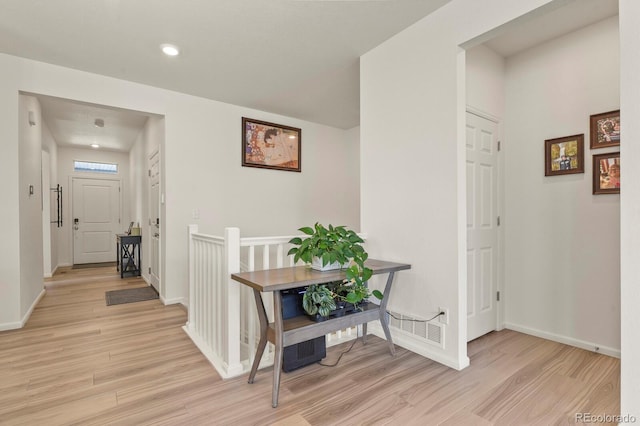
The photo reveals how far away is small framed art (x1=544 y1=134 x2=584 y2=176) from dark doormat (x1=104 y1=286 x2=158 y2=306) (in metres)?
4.45

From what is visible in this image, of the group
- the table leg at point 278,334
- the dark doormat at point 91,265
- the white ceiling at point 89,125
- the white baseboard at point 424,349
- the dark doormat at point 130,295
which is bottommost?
the dark doormat at point 91,265

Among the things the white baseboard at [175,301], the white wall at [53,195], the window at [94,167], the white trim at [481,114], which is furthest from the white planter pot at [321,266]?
the window at [94,167]

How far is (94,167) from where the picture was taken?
269 inches

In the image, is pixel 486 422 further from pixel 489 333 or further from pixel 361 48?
pixel 361 48

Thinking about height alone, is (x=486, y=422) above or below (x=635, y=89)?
below

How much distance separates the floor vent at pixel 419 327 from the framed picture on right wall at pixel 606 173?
1.58 m

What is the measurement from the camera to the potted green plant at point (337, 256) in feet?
6.56

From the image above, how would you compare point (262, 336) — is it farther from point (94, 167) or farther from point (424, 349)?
point (94, 167)

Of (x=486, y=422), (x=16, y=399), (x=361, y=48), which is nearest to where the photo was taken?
(x=486, y=422)

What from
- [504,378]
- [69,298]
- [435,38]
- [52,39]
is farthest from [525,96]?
[69,298]

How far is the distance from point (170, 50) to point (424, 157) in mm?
2313

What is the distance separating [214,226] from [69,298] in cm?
196

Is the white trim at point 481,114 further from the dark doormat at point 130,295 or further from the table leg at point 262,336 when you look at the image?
the dark doormat at point 130,295

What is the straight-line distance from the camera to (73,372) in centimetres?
209
